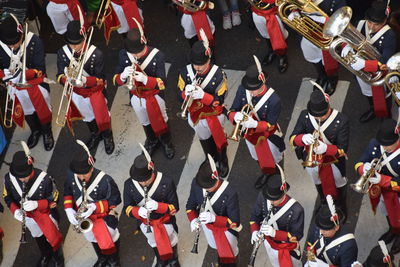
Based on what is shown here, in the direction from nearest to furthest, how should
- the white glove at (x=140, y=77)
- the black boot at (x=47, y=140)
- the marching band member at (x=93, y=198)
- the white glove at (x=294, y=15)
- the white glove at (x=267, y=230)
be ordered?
1. the white glove at (x=267, y=230)
2. the marching band member at (x=93, y=198)
3. the white glove at (x=140, y=77)
4. the white glove at (x=294, y=15)
5. the black boot at (x=47, y=140)

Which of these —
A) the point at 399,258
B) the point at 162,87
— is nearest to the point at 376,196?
the point at 399,258

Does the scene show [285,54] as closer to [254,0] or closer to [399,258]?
[254,0]

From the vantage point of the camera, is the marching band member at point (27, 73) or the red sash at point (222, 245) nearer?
the red sash at point (222, 245)

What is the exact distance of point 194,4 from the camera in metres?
22.9

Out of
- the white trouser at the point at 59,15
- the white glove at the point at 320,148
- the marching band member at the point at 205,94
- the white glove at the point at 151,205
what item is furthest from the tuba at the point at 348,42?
the white trouser at the point at 59,15

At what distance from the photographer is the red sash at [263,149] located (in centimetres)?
2127

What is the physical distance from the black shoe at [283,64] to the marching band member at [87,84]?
3.31 metres

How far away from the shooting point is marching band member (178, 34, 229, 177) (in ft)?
69.1

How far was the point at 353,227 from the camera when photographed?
21.5 m

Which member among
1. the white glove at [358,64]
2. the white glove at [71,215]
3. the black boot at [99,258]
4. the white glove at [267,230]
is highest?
the white glove at [358,64]

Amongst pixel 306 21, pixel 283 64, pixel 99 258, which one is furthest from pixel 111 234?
pixel 283 64

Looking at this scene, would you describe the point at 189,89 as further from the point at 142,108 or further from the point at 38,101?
the point at 38,101

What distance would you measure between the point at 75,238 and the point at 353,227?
4.75 m

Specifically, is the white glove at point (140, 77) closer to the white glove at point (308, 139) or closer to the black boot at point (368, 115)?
the white glove at point (308, 139)
